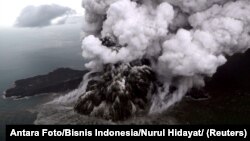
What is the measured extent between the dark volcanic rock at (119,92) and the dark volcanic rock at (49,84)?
28189 mm

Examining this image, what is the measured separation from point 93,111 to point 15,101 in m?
42.4

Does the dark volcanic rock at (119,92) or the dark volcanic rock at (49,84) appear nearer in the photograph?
the dark volcanic rock at (119,92)

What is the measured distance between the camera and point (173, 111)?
103500mm

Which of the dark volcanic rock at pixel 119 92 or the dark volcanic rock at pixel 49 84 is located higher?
the dark volcanic rock at pixel 49 84

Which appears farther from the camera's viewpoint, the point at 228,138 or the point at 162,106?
the point at 162,106

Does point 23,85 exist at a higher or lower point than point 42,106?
higher

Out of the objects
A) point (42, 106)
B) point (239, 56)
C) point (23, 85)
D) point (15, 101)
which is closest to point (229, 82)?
point (239, 56)

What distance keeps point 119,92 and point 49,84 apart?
175 ft

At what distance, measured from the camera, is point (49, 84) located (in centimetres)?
15550

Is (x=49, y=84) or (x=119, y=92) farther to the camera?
(x=49, y=84)

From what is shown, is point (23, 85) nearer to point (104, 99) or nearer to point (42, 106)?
point (42, 106)

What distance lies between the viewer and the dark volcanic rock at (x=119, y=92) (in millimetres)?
105831

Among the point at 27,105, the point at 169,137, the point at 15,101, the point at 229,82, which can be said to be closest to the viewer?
the point at 169,137

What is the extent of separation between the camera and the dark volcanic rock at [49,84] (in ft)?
474
